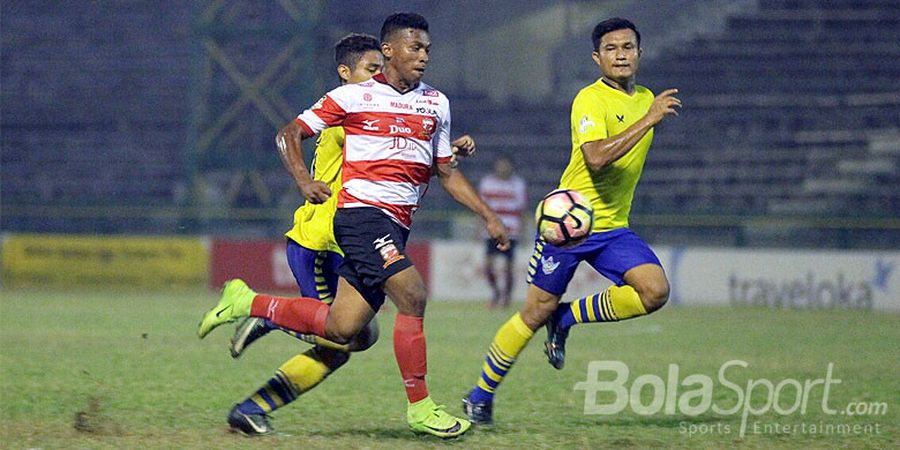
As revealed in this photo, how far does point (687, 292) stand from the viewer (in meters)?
20.4

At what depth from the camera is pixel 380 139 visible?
6.55 meters

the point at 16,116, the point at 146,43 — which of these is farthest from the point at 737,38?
the point at 16,116

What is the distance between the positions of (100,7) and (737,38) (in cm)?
1522

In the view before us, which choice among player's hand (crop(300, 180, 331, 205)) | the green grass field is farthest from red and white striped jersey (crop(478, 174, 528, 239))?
player's hand (crop(300, 180, 331, 205))

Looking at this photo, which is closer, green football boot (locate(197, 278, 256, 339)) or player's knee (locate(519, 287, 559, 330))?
green football boot (locate(197, 278, 256, 339))

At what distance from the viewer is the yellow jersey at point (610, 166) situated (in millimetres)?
7488

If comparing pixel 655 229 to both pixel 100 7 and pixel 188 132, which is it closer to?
pixel 188 132

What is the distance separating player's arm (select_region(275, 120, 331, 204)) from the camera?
20.3 ft

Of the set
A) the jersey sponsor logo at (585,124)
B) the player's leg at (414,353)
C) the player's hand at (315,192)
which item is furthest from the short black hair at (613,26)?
the player's hand at (315,192)

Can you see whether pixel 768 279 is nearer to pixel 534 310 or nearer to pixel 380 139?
pixel 534 310

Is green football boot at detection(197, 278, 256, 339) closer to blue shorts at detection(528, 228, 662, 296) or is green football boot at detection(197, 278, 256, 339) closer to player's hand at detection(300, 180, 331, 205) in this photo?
player's hand at detection(300, 180, 331, 205)

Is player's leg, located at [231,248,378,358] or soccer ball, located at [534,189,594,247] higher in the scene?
soccer ball, located at [534,189,594,247]

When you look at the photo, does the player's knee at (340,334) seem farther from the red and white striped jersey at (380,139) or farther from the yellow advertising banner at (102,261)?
the yellow advertising banner at (102,261)
